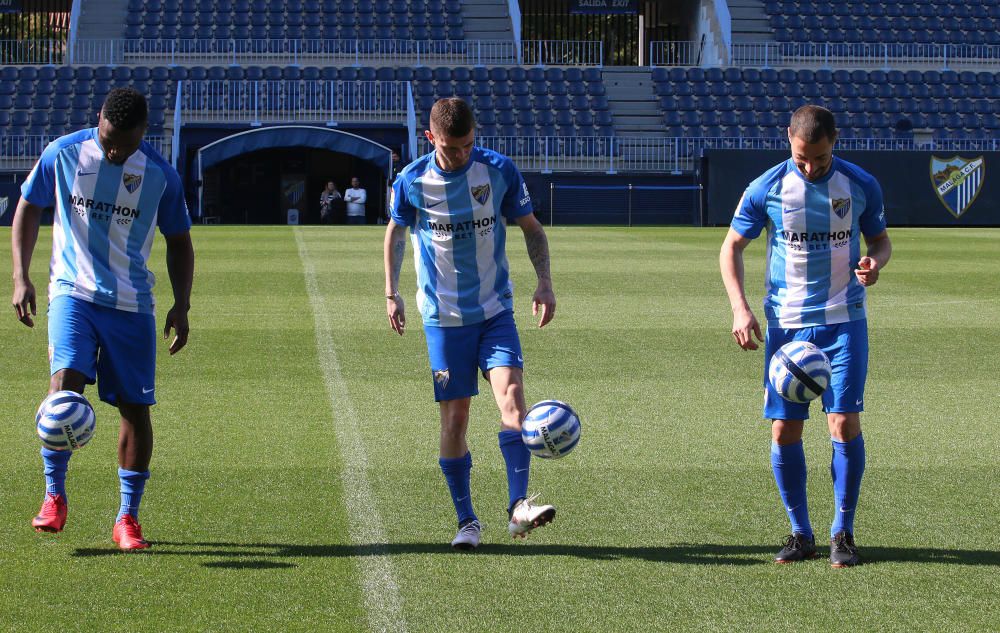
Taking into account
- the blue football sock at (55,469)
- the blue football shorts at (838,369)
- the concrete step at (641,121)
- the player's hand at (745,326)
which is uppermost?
the concrete step at (641,121)

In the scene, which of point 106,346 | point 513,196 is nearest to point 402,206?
point 513,196

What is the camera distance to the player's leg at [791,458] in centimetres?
526

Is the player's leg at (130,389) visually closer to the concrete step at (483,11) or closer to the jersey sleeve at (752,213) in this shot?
the jersey sleeve at (752,213)

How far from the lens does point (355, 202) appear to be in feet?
106

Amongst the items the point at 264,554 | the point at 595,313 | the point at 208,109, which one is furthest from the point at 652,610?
the point at 208,109

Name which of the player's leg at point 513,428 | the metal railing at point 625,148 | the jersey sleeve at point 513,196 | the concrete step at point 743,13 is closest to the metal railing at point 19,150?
the metal railing at point 625,148

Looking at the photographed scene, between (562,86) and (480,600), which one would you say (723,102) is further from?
(480,600)

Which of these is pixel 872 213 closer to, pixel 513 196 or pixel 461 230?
pixel 513 196

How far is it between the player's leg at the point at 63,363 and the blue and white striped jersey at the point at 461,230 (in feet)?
4.37

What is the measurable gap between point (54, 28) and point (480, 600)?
51025 mm

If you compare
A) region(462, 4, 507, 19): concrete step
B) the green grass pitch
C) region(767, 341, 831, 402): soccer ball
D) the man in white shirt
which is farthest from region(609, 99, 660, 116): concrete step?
region(767, 341, 831, 402): soccer ball

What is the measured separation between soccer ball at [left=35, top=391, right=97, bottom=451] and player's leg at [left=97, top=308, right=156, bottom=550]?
0.88 ft

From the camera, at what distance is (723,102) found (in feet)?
121

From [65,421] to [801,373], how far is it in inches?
109
